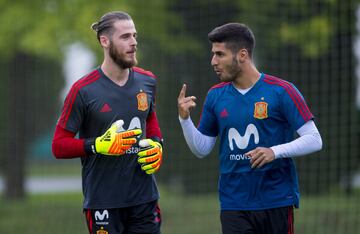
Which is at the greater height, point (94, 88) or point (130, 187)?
point (94, 88)

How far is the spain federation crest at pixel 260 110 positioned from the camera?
488 centimetres

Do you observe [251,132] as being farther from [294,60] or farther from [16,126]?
[16,126]

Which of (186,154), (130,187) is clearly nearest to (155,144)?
(130,187)

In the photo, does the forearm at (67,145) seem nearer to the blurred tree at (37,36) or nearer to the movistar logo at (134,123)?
the movistar logo at (134,123)

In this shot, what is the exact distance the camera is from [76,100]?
4973mm

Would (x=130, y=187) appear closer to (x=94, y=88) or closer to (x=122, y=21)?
(x=94, y=88)

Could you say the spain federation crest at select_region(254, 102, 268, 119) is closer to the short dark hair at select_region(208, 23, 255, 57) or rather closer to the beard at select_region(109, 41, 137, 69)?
the short dark hair at select_region(208, 23, 255, 57)

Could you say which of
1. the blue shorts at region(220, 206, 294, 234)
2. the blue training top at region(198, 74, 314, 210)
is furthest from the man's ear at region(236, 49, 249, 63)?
the blue shorts at region(220, 206, 294, 234)

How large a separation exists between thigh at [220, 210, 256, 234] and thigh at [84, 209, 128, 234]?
27.0 inches

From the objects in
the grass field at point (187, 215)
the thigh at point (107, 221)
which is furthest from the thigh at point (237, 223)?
the grass field at point (187, 215)

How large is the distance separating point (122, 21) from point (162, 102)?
758cm

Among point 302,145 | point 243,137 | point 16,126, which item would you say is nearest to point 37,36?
point 16,126

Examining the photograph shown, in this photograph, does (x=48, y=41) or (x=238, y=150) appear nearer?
(x=238, y=150)

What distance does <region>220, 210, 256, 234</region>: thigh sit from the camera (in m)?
4.88
